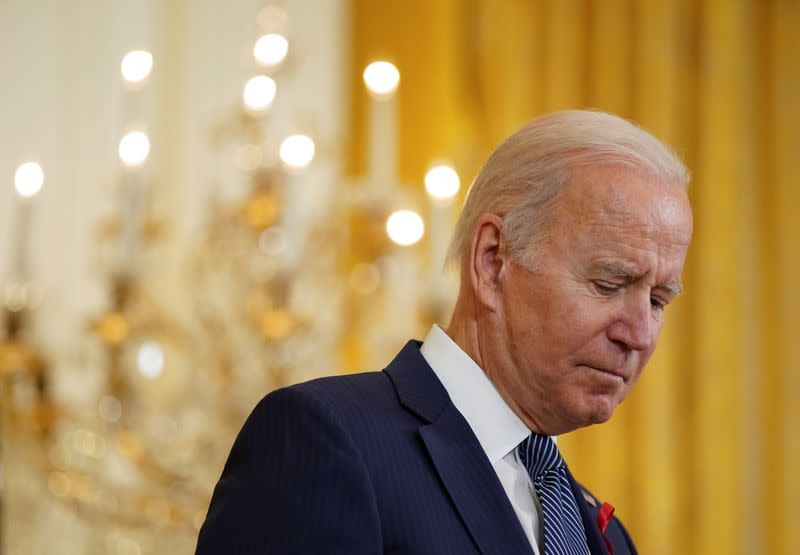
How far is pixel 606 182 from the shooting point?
5.01ft

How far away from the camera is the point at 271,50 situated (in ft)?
11.5

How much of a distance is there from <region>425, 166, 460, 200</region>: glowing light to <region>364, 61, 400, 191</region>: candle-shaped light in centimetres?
15

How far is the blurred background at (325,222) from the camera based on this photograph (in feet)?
11.0

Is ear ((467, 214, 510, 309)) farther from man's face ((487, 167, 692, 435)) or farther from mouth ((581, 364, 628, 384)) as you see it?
mouth ((581, 364, 628, 384))

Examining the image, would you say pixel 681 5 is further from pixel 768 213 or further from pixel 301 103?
pixel 301 103

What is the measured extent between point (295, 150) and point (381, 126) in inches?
10.8

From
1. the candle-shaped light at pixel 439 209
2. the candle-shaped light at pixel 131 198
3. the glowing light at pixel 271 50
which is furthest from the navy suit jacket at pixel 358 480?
the glowing light at pixel 271 50

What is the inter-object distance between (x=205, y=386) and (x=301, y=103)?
2.22 metres

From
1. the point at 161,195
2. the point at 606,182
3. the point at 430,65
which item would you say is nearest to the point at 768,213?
the point at 430,65

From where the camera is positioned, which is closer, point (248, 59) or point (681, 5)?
point (248, 59)

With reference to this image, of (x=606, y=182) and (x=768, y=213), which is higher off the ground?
(x=606, y=182)

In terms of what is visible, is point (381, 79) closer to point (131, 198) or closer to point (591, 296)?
point (131, 198)

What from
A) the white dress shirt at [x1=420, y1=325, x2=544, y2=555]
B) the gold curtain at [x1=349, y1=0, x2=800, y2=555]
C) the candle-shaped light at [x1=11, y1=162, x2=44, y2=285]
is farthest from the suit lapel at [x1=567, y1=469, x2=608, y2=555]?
the gold curtain at [x1=349, y1=0, x2=800, y2=555]

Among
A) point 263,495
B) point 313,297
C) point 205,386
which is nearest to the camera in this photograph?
point 263,495
